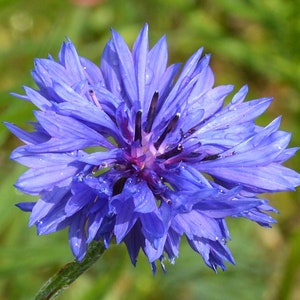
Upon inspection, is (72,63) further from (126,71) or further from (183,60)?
(183,60)

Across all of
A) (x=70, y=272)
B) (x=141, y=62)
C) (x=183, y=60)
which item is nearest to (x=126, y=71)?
(x=141, y=62)

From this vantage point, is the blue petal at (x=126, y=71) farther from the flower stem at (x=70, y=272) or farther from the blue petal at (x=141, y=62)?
the flower stem at (x=70, y=272)

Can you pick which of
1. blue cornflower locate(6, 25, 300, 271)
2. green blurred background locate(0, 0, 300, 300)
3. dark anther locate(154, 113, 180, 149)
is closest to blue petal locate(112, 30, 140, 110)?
blue cornflower locate(6, 25, 300, 271)

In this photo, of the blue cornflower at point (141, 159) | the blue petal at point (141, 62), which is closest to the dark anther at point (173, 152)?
the blue cornflower at point (141, 159)

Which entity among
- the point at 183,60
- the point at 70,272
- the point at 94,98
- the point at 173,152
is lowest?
the point at 70,272

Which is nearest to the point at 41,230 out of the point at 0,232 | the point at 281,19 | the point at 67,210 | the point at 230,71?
the point at 67,210

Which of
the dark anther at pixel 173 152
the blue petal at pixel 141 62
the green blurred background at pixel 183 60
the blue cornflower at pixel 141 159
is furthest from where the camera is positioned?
the green blurred background at pixel 183 60
